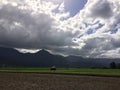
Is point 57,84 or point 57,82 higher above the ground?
point 57,82

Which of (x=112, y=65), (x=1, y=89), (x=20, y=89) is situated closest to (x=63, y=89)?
(x=20, y=89)

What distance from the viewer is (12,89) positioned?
2573 cm

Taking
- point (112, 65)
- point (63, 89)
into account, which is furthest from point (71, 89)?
point (112, 65)

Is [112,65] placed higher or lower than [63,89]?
higher

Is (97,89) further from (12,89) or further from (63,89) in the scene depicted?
(12,89)

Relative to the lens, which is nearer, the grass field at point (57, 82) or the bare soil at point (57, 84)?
the bare soil at point (57, 84)

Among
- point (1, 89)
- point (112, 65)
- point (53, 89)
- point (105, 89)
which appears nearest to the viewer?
point (1, 89)

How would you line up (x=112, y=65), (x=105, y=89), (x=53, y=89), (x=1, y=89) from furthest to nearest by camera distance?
1. (x=112, y=65)
2. (x=105, y=89)
3. (x=53, y=89)
4. (x=1, y=89)

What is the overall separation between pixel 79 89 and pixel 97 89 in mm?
2249

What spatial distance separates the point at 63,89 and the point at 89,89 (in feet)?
9.77

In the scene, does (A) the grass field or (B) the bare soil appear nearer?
(B) the bare soil

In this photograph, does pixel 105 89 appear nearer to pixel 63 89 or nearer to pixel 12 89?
pixel 63 89

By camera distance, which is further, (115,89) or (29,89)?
(115,89)

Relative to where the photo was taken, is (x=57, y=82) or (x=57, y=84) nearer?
(x=57, y=84)
